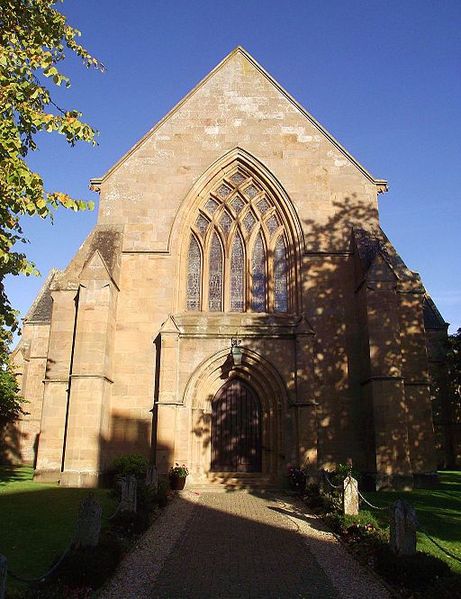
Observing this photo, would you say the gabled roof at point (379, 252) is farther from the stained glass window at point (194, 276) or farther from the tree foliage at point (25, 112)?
the tree foliage at point (25, 112)

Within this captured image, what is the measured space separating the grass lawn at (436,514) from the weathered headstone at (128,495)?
526 centimetres

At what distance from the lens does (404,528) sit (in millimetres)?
7934

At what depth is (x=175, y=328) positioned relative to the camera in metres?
18.5

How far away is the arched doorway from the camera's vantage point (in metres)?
18.6

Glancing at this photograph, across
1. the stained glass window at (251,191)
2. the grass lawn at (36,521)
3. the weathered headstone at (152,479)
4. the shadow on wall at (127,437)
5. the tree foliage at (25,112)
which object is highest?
the stained glass window at (251,191)

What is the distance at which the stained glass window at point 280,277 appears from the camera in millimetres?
19969

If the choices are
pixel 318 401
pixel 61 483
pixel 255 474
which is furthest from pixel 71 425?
pixel 318 401

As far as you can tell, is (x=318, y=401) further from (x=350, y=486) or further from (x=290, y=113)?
(x=290, y=113)

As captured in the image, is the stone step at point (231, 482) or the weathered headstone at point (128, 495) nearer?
the weathered headstone at point (128, 495)

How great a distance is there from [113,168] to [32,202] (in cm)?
1192

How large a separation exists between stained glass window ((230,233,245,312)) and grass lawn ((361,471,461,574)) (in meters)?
7.84

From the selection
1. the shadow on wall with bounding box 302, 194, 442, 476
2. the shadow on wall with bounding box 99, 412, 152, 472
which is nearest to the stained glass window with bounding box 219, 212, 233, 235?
the shadow on wall with bounding box 302, 194, 442, 476

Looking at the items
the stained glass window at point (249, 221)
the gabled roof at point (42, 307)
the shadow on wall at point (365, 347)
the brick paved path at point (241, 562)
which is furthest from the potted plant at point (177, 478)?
the gabled roof at point (42, 307)

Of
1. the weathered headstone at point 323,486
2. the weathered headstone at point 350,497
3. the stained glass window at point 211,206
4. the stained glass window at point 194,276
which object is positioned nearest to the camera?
the weathered headstone at point 350,497
